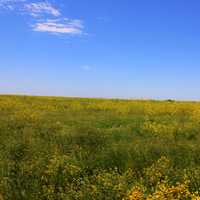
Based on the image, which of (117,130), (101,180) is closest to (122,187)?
(101,180)

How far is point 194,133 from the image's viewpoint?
12.9 metres

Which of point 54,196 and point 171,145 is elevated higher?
point 171,145

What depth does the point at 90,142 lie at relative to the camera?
11203 millimetres

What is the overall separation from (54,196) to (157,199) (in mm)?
2145

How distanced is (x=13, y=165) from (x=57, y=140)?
2.62 m

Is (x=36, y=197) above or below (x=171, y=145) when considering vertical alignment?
below

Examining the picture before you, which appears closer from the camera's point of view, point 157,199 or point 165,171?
point 157,199

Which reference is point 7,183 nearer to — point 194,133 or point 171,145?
point 171,145

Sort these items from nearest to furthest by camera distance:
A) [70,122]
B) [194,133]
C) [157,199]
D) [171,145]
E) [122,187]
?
[157,199] < [122,187] < [171,145] < [194,133] < [70,122]

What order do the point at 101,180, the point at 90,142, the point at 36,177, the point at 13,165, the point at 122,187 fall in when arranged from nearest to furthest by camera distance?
1. the point at 122,187
2. the point at 101,180
3. the point at 36,177
4. the point at 13,165
5. the point at 90,142

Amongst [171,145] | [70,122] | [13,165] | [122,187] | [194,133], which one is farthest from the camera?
[70,122]

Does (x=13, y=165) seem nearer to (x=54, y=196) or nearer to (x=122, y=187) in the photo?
(x=54, y=196)

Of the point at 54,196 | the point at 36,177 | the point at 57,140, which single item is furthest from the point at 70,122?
the point at 54,196

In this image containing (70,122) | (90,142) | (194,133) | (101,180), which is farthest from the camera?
(70,122)
